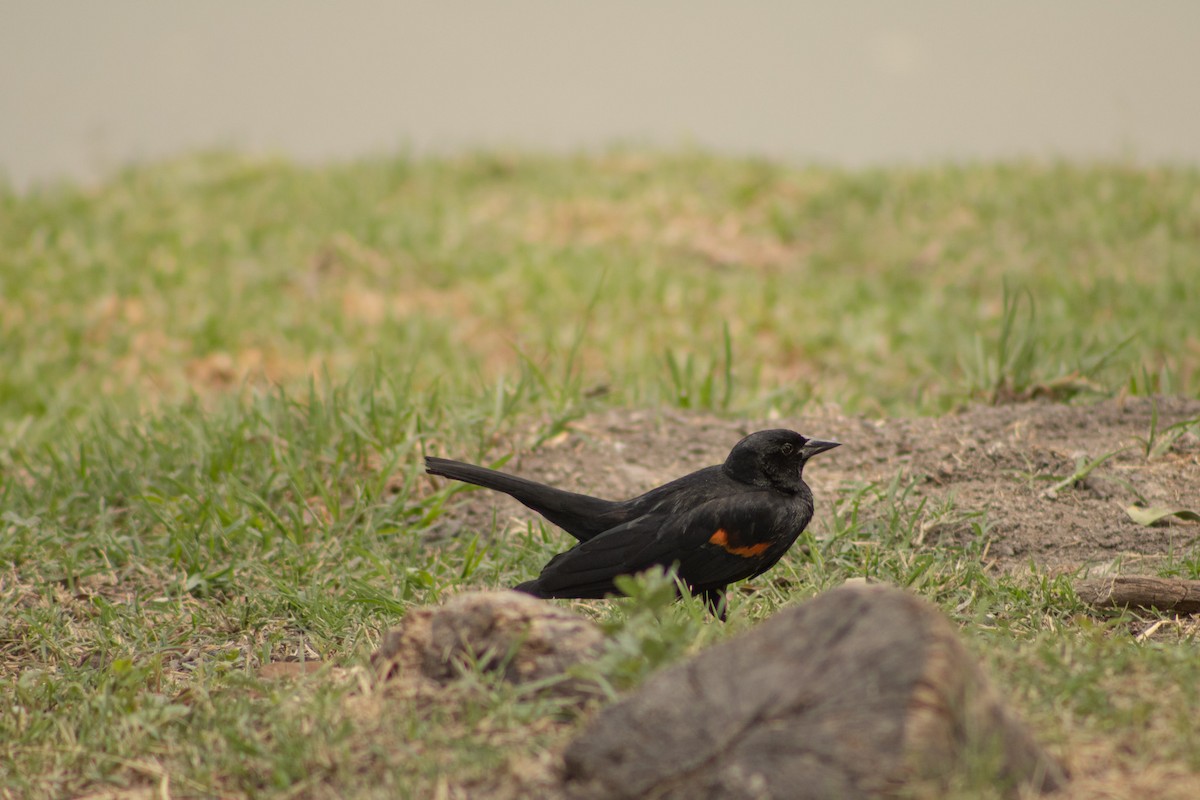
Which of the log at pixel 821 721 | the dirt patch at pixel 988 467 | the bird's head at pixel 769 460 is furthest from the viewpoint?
the dirt patch at pixel 988 467

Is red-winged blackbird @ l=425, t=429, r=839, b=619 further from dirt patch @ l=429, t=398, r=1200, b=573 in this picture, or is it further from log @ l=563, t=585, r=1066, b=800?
log @ l=563, t=585, r=1066, b=800

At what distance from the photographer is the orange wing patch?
3.48 m

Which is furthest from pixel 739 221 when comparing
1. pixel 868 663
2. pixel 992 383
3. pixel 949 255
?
pixel 868 663

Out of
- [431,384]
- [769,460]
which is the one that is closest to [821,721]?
[769,460]

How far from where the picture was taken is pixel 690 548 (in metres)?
3.51

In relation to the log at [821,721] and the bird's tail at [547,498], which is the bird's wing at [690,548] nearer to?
the bird's tail at [547,498]

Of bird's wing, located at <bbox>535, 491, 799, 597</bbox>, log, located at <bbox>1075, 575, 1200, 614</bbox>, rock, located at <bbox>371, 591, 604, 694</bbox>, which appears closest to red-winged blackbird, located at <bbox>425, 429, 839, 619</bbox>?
bird's wing, located at <bbox>535, 491, 799, 597</bbox>

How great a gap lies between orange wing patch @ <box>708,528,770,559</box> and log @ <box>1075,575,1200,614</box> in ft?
3.70

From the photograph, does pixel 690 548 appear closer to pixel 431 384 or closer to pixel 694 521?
pixel 694 521

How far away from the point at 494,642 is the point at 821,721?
0.96 m

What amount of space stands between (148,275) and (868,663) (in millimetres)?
8493

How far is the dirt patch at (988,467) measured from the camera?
4199 mm

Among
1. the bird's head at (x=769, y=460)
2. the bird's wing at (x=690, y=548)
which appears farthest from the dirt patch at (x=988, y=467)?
the bird's wing at (x=690, y=548)

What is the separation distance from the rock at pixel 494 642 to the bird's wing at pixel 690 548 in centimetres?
59
